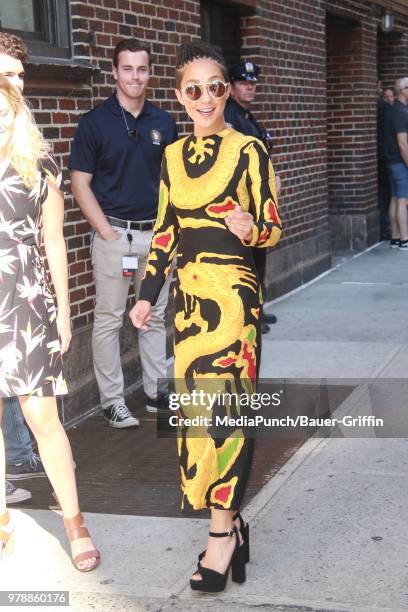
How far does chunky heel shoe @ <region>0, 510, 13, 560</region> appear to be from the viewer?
432 centimetres

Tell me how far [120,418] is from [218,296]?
8.04 ft

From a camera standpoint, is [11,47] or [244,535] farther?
[11,47]

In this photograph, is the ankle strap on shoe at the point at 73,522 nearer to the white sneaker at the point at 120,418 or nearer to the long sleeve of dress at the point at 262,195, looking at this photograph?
the long sleeve of dress at the point at 262,195

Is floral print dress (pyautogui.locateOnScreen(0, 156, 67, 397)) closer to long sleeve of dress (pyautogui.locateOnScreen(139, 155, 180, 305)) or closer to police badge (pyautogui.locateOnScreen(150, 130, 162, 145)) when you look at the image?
long sleeve of dress (pyautogui.locateOnScreen(139, 155, 180, 305))

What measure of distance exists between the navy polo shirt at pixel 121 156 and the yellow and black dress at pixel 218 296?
2093mm

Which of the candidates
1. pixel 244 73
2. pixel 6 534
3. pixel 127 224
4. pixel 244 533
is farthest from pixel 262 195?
pixel 244 73

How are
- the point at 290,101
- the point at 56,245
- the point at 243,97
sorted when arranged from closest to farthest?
1. the point at 56,245
2. the point at 243,97
3. the point at 290,101

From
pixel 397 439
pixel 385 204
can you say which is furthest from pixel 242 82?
pixel 385 204

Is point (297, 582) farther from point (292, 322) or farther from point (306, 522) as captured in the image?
point (292, 322)

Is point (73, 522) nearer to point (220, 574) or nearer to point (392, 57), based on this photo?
point (220, 574)

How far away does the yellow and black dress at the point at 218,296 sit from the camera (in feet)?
12.8

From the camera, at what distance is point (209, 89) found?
3920 millimetres

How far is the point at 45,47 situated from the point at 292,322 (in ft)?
12.0

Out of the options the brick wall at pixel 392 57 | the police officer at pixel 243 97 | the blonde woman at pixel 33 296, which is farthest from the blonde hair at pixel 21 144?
the brick wall at pixel 392 57
